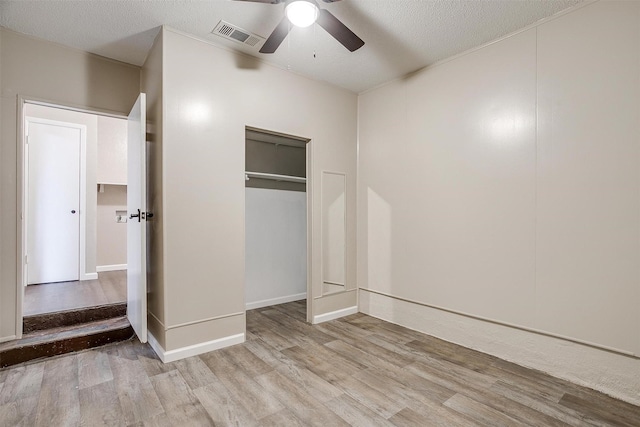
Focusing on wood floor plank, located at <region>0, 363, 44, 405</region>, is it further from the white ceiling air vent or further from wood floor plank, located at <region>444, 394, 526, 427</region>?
the white ceiling air vent

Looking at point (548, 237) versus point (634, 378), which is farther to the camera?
point (548, 237)

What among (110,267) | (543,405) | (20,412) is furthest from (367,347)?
(110,267)

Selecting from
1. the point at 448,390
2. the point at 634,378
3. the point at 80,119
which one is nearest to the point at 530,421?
the point at 448,390

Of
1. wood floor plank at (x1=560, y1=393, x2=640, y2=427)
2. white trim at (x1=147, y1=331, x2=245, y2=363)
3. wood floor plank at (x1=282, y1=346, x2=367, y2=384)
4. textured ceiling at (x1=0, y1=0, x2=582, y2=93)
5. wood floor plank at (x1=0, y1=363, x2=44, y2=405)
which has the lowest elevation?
wood floor plank at (x1=560, y1=393, x2=640, y2=427)

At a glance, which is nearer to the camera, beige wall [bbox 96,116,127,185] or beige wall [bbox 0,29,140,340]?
beige wall [bbox 0,29,140,340]

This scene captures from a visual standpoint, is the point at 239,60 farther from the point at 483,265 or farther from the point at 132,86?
the point at 483,265

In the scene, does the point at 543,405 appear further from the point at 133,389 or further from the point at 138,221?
the point at 138,221

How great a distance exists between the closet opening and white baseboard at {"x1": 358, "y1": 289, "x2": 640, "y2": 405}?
1.38 m

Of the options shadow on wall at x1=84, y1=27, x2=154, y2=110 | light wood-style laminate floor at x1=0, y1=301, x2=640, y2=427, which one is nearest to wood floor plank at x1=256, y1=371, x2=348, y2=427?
light wood-style laminate floor at x1=0, y1=301, x2=640, y2=427

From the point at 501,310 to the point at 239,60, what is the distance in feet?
10.5

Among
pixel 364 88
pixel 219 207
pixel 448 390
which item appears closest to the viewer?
pixel 448 390

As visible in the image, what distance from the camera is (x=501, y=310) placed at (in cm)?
261

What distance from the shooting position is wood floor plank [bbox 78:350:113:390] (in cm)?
219

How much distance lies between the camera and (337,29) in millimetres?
2078
